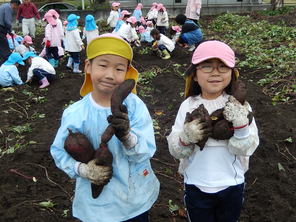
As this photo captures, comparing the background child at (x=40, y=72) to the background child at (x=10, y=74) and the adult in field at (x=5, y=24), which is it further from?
the adult in field at (x=5, y=24)

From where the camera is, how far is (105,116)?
215 cm

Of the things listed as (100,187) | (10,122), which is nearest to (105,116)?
(100,187)

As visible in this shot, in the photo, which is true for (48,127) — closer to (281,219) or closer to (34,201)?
(34,201)

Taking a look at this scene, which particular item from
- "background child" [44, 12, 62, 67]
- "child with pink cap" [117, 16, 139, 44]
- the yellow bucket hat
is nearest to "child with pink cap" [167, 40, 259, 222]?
the yellow bucket hat

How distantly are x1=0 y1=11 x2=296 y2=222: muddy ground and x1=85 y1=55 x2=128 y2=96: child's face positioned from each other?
69.2 inches

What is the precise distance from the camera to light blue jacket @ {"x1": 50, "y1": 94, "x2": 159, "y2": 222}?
2139 mm

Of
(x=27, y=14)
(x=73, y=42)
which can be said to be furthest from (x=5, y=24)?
(x=27, y=14)

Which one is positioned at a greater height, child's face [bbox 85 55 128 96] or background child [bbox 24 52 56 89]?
child's face [bbox 85 55 128 96]

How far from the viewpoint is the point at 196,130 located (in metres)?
2.13

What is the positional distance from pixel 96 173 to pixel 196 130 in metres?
0.64

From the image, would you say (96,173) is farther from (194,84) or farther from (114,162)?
(194,84)

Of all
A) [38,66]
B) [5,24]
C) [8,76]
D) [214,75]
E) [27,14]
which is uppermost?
[214,75]

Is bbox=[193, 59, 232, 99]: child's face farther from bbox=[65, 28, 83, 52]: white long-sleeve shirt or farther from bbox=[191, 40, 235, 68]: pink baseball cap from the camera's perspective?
bbox=[65, 28, 83, 52]: white long-sleeve shirt

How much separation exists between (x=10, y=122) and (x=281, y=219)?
4673 mm
